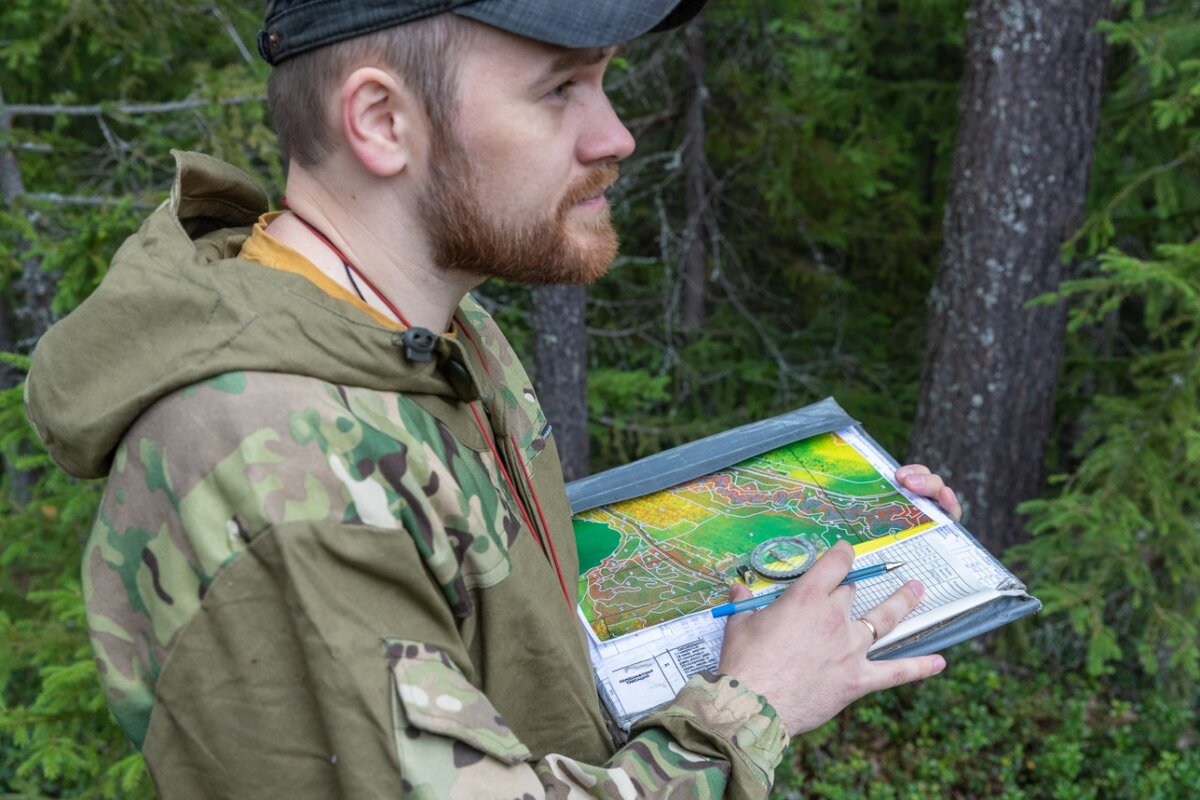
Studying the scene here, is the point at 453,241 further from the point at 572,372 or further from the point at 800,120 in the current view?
the point at 800,120

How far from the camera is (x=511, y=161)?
1509 millimetres

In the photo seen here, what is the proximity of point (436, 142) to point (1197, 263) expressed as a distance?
3.46m

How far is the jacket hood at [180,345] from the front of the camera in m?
1.26

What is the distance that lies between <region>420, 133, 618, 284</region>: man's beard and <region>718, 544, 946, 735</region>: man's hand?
674mm

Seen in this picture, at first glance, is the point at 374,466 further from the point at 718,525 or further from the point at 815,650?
the point at 718,525

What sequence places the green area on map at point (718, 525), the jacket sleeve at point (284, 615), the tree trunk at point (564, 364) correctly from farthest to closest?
the tree trunk at point (564, 364) < the green area on map at point (718, 525) < the jacket sleeve at point (284, 615)

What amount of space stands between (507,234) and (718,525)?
854mm

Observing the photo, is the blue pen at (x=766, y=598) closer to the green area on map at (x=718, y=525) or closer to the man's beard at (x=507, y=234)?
the green area on map at (x=718, y=525)

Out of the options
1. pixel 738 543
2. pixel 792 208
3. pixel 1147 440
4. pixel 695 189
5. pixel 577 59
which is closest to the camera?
pixel 577 59

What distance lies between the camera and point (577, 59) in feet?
4.91

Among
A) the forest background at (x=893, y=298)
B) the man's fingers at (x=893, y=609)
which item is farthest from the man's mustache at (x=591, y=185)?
the forest background at (x=893, y=298)

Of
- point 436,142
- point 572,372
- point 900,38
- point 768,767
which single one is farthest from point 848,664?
point 900,38

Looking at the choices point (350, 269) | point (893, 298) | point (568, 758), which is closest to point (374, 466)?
point (350, 269)

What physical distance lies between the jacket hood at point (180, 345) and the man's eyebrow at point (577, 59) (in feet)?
1.49
